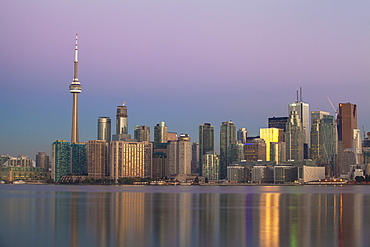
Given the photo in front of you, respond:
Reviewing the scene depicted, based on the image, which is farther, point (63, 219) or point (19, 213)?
point (19, 213)

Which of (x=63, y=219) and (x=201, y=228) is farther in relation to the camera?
(x=63, y=219)

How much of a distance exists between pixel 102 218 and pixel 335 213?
100 feet

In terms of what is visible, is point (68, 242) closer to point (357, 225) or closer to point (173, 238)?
point (173, 238)

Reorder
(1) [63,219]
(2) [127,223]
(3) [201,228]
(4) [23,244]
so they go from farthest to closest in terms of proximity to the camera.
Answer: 1. (1) [63,219]
2. (2) [127,223]
3. (3) [201,228]
4. (4) [23,244]

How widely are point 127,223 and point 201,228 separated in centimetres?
853

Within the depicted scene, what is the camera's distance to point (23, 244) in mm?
49312

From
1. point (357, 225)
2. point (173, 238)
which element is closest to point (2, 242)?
point (173, 238)

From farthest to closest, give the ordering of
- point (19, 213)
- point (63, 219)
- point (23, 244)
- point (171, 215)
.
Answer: point (19, 213), point (171, 215), point (63, 219), point (23, 244)

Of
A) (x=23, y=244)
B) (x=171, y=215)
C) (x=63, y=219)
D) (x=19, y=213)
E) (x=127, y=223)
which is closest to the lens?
(x=23, y=244)

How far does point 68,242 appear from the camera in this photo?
162ft

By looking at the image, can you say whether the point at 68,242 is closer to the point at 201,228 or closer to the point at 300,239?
the point at 201,228

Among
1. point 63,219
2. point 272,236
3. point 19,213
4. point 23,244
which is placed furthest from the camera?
point 19,213

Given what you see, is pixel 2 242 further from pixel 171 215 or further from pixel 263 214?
pixel 263 214

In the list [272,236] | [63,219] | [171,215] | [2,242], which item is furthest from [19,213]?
[272,236]
